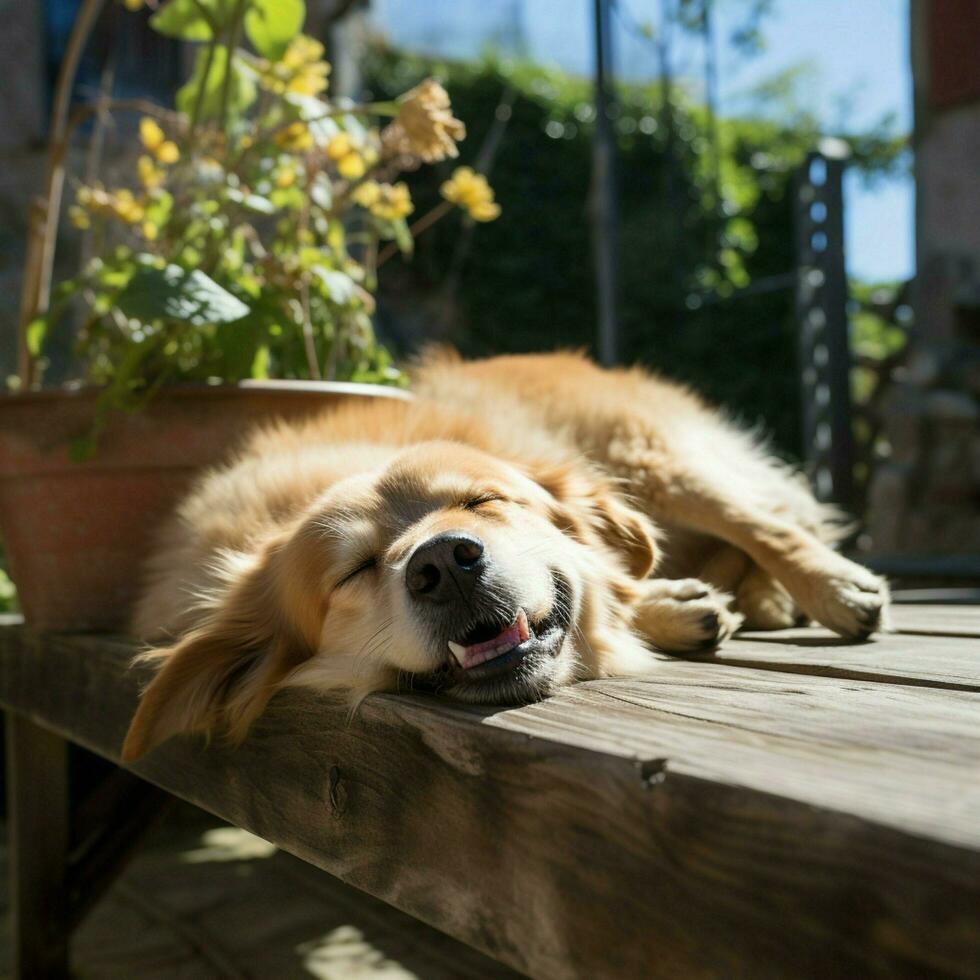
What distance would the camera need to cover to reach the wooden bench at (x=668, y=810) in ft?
2.19

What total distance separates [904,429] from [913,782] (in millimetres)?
6882

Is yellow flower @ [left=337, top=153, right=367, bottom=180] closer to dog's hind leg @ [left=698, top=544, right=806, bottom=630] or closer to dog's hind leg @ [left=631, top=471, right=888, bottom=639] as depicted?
dog's hind leg @ [left=631, top=471, right=888, bottom=639]

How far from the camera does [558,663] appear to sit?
5.18ft

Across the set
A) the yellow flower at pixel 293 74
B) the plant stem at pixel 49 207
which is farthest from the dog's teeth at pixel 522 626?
the yellow flower at pixel 293 74

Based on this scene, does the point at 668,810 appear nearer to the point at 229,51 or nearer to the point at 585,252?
the point at 229,51

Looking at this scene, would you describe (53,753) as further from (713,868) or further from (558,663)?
(713,868)

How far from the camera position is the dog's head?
1.52 metres

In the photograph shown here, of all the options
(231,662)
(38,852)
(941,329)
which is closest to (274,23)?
(231,662)

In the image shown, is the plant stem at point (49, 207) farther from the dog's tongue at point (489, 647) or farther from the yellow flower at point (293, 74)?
the dog's tongue at point (489, 647)

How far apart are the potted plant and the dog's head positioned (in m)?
0.58

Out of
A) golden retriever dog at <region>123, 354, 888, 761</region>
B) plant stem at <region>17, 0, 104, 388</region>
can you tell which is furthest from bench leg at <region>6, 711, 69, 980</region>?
plant stem at <region>17, 0, 104, 388</region>

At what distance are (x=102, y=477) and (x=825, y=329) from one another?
604 cm

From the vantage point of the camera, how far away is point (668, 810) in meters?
0.80

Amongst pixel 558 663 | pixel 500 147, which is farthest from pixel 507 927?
pixel 500 147
